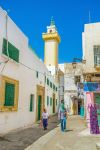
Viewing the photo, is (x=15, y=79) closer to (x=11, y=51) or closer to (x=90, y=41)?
(x=11, y=51)

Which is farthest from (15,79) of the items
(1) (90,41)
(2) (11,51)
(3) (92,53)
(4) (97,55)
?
(1) (90,41)

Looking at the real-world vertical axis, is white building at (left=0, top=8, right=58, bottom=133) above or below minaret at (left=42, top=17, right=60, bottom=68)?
below

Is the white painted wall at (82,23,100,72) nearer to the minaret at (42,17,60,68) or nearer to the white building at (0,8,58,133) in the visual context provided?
the white building at (0,8,58,133)

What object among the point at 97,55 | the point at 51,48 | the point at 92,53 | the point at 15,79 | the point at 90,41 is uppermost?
the point at 51,48

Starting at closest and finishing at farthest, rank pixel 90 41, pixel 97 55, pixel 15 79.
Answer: pixel 15 79 < pixel 97 55 < pixel 90 41

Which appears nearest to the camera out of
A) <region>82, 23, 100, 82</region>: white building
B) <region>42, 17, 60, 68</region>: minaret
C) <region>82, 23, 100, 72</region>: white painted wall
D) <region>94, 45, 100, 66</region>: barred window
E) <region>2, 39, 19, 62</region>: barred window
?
<region>2, 39, 19, 62</region>: barred window

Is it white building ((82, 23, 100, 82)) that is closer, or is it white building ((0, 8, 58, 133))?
white building ((0, 8, 58, 133))

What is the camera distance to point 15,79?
43.8ft

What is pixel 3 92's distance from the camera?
37.4ft

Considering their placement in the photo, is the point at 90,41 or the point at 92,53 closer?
the point at 92,53

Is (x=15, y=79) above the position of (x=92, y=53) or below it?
below

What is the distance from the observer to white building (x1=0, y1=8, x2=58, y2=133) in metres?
11.6

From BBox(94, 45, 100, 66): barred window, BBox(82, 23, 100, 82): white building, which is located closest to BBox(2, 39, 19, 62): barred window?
BBox(82, 23, 100, 82): white building

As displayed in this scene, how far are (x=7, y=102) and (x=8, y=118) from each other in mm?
909
